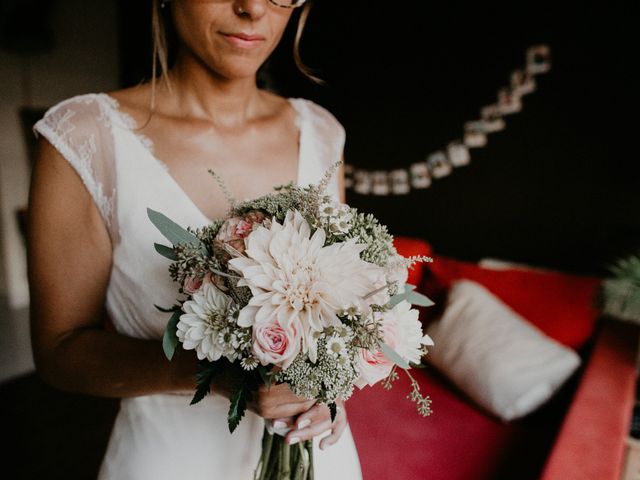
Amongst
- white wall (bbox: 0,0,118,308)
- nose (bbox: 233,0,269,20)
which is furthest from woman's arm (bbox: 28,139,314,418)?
white wall (bbox: 0,0,118,308)

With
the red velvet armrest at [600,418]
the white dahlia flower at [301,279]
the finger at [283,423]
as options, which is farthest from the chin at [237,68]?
the red velvet armrest at [600,418]

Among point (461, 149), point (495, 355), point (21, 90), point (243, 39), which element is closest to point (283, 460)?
point (243, 39)

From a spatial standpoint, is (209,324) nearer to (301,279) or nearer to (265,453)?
(301,279)

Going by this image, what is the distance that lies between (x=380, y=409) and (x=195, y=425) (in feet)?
4.31

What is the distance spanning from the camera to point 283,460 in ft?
3.07

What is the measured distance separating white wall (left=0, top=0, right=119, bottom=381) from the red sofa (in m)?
3.08

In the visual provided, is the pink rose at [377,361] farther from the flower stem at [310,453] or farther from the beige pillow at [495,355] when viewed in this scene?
the beige pillow at [495,355]

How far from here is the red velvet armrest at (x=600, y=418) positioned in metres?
1.33

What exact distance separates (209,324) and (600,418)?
145 centimetres

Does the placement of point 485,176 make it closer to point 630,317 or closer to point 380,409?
point 630,317

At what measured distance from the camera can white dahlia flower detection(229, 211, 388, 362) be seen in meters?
0.70

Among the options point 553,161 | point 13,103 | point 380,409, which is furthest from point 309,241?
point 13,103

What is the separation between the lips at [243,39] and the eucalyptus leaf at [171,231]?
44cm

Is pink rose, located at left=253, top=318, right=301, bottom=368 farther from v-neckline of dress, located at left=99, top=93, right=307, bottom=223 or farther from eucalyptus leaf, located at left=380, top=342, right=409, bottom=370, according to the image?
v-neckline of dress, located at left=99, top=93, right=307, bottom=223
